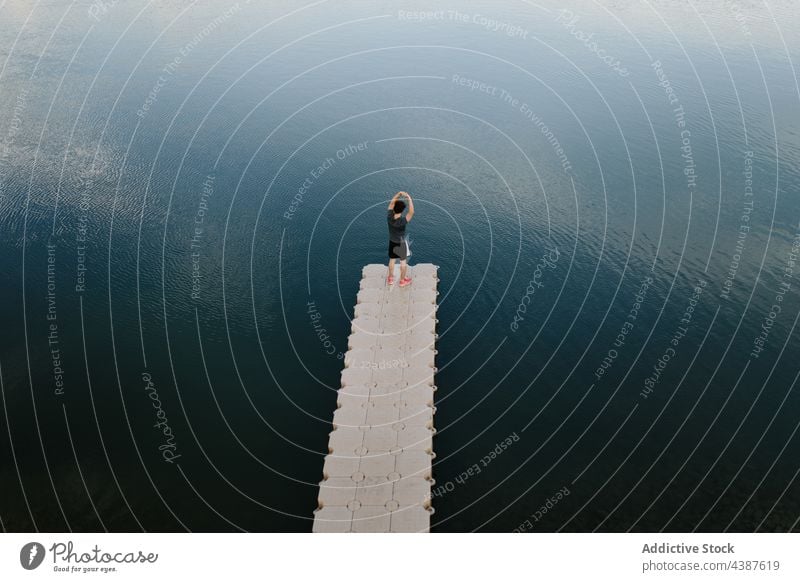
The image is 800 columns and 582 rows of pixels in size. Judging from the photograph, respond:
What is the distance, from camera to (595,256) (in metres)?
19.6

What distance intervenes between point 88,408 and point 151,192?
9472mm

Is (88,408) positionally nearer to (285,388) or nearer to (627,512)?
(285,388)

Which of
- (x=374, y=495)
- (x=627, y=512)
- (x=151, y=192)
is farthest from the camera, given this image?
(x=151, y=192)

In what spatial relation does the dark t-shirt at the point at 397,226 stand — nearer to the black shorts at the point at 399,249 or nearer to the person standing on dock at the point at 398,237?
the person standing on dock at the point at 398,237

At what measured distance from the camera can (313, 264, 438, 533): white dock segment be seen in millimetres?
11734

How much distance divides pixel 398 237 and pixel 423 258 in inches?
121

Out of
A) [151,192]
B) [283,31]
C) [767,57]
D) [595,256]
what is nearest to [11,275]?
[151,192]

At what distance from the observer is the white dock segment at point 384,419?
38.5 ft

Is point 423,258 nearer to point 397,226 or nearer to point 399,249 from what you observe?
point 399,249
